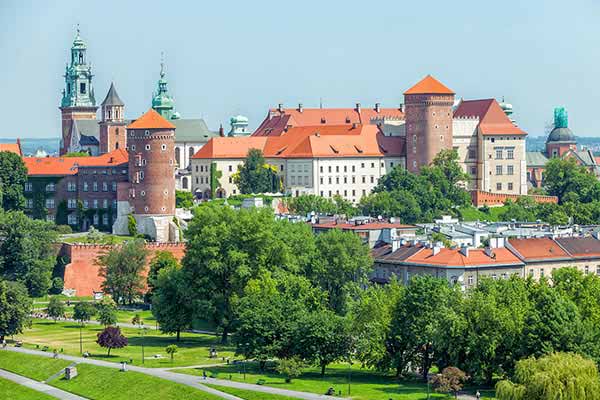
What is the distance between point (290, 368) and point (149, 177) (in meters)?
49.3

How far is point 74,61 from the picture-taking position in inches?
6821

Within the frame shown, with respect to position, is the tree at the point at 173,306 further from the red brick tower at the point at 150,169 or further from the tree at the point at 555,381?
the red brick tower at the point at 150,169

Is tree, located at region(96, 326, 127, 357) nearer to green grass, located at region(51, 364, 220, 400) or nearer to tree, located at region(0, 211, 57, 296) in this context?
green grass, located at region(51, 364, 220, 400)

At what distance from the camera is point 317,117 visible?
169000 mm

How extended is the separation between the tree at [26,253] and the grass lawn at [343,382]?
2970 centimetres

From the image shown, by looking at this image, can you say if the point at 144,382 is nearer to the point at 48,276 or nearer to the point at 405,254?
the point at 405,254

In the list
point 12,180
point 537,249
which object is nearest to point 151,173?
point 12,180

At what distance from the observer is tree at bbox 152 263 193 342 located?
90.6 metres

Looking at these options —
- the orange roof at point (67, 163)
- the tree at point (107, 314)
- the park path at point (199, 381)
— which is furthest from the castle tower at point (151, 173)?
the park path at point (199, 381)

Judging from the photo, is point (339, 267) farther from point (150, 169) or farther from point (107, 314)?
point (150, 169)

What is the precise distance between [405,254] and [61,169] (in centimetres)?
4119

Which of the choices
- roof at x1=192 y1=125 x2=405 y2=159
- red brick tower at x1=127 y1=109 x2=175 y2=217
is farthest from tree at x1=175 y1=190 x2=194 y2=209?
roof at x1=192 y1=125 x2=405 y2=159

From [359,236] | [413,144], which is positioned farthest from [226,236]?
[413,144]

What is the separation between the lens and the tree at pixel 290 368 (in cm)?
7625
